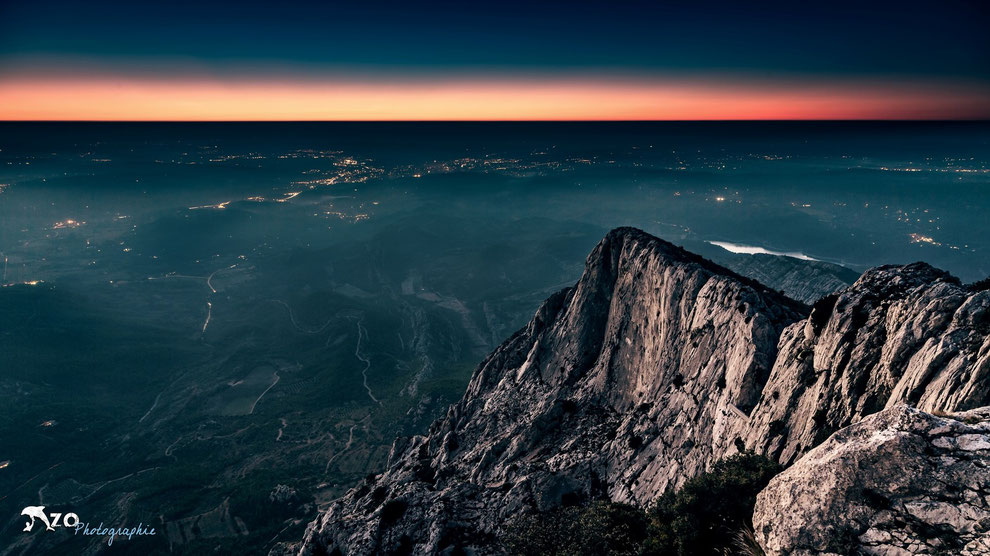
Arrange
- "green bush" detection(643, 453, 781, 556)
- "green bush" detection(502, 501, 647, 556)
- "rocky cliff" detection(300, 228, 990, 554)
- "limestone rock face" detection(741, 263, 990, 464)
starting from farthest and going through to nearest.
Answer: "green bush" detection(502, 501, 647, 556) → "green bush" detection(643, 453, 781, 556) → "rocky cliff" detection(300, 228, 990, 554) → "limestone rock face" detection(741, 263, 990, 464)

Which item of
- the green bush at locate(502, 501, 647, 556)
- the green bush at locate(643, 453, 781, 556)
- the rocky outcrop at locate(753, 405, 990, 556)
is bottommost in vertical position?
the green bush at locate(502, 501, 647, 556)

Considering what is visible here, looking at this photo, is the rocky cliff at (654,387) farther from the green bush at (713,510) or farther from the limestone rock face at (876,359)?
the green bush at (713,510)

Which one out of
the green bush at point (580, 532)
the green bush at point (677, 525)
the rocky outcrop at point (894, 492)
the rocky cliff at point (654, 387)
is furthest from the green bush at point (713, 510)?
the rocky outcrop at point (894, 492)

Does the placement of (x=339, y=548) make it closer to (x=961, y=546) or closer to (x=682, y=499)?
(x=682, y=499)

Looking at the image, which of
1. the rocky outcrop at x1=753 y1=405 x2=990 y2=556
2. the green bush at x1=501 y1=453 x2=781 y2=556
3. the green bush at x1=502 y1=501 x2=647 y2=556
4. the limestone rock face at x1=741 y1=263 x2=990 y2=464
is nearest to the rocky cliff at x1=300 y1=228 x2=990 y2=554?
the limestone rock face at x1=741 y1=263 x2=990 y2=464

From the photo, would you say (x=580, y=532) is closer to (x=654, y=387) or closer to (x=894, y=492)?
(x=654, y=387)

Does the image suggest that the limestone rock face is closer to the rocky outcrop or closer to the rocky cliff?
the rocky cliff
